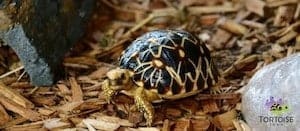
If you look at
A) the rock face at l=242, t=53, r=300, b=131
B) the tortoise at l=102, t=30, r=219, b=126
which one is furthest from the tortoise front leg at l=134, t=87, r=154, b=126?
the rock face at l=242, t=53, r=300, b=131

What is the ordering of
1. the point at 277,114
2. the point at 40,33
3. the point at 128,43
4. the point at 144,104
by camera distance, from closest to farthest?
the point at 277,114
the point at 144,104
the point at 40,33
the point at 128,43

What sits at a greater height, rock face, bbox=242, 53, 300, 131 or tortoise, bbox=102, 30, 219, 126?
tortoise, bbox=102, 30, 219, 126

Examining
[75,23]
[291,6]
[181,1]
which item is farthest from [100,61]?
[291,6]

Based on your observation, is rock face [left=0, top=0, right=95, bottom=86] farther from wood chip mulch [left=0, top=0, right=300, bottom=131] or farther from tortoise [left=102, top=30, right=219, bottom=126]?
tortoise [left=102, top=30, right=219, bottom=126]

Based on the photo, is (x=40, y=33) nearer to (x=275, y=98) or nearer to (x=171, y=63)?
(x=171, y=63)

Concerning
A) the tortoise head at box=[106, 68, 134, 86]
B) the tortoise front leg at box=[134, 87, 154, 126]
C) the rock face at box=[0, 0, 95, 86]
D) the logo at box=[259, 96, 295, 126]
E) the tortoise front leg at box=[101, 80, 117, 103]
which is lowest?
the logo at box=[259, 96, 295, 126]

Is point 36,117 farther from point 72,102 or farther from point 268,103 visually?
point 268,103

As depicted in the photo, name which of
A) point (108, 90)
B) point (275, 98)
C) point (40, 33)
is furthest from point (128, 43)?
point (275, 98)
